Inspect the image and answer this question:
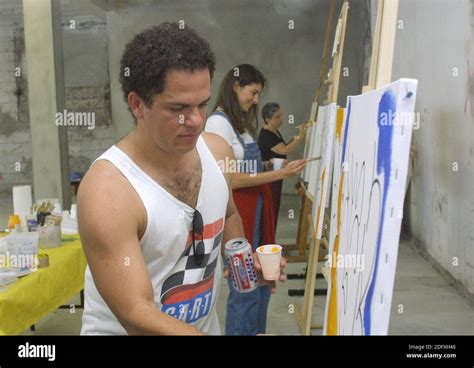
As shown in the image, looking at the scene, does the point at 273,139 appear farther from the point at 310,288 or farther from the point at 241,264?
the point at 241,264

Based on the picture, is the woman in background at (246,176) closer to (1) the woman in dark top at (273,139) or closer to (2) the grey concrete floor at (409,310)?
(2) the grey concrete floor at (409,310)

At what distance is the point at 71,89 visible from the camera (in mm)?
10078

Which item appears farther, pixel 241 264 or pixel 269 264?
pixel 269 264

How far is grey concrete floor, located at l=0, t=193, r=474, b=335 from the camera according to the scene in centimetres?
338

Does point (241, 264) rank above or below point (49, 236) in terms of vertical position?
above

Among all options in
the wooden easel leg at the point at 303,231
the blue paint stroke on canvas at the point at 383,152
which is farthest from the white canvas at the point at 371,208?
the wooden easel leg at the point at 303,231

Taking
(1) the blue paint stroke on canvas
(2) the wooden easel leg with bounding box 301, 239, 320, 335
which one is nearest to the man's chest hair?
(1) the blue paint stroke on canvas

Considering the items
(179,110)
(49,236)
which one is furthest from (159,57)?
(49,236)

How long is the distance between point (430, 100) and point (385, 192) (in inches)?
144

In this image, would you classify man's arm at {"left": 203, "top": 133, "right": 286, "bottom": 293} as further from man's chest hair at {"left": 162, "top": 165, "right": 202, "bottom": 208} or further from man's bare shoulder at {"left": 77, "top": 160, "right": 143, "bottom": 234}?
man's bare shoulder at {"left": 77, "top": 160, "right": 143, "bottom": 234}

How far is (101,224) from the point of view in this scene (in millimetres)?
1209

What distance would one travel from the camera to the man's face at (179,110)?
1291 mm

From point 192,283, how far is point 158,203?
10.0 inches
